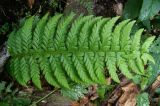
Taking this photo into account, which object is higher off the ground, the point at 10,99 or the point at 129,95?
the point at 10,99

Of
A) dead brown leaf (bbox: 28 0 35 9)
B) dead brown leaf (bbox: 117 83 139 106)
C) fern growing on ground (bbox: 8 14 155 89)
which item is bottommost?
dead brown leaf (bbox: 117 83 139 106)

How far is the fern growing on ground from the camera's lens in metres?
2.22

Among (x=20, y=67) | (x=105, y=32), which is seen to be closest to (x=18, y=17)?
(x=20, y=67)

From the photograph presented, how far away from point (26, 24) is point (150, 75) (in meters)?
Answer: 1.18

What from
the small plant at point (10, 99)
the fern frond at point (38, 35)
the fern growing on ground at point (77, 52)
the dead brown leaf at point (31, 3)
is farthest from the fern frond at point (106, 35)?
Result: the dead brown leaf at point (31, 3)

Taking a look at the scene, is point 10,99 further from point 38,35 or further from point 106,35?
point 106,35

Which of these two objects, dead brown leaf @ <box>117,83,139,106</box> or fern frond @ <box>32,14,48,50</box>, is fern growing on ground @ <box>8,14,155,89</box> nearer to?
fern frond @ <box>32,14,48,50</box>

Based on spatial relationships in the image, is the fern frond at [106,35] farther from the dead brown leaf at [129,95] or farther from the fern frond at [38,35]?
the dead brown leaf at [129,95]

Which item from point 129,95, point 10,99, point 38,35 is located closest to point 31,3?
point 38,35

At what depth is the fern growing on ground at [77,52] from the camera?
2.22 meters

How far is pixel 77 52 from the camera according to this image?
227cm

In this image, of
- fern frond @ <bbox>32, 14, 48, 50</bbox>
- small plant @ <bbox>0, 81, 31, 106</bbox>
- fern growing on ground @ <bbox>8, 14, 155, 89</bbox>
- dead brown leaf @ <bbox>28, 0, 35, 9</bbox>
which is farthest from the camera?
dead brown leaf @ <bbox>28, 0, 35, 9</bbox>

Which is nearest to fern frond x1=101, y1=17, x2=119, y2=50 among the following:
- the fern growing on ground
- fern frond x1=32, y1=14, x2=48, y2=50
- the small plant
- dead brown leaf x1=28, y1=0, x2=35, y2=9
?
the fern growing on ground

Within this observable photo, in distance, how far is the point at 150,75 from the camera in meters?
2.93
